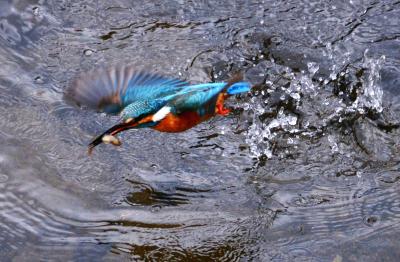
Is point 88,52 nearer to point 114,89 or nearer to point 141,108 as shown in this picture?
point 114,89

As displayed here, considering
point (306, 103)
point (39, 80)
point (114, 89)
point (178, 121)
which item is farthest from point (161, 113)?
point (39, 80)

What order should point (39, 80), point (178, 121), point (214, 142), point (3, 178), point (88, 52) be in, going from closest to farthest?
point (178, 121) < point (3, 178) < point (214, 142) < point (39, 80) < point (88, 52)

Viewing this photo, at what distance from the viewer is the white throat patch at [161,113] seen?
346 centimetres

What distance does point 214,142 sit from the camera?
13.6 ft

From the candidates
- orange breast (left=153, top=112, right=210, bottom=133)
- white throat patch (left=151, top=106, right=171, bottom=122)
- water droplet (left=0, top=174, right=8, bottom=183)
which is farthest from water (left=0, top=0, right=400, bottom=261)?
white throat patch (left=151, top=106, right=171, bottom=122)

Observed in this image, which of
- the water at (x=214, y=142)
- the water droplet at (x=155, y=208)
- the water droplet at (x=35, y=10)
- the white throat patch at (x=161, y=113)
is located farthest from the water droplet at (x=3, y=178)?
the water droplet at (x=35, y=10)

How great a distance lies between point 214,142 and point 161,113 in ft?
2.43

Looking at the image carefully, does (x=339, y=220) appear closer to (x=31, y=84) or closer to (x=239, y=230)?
(x=239, y=230)

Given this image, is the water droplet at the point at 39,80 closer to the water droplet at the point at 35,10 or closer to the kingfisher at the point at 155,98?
the water droplet at the point at 35,10

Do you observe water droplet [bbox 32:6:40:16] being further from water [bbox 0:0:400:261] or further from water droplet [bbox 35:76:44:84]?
water droplet [bbox 35:76:44:84]

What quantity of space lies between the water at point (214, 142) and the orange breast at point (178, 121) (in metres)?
0.37

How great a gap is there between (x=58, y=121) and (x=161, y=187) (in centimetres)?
87

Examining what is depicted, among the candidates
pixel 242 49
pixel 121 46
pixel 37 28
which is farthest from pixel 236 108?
pixel 37 28

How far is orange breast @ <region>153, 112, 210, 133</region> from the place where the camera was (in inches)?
139
